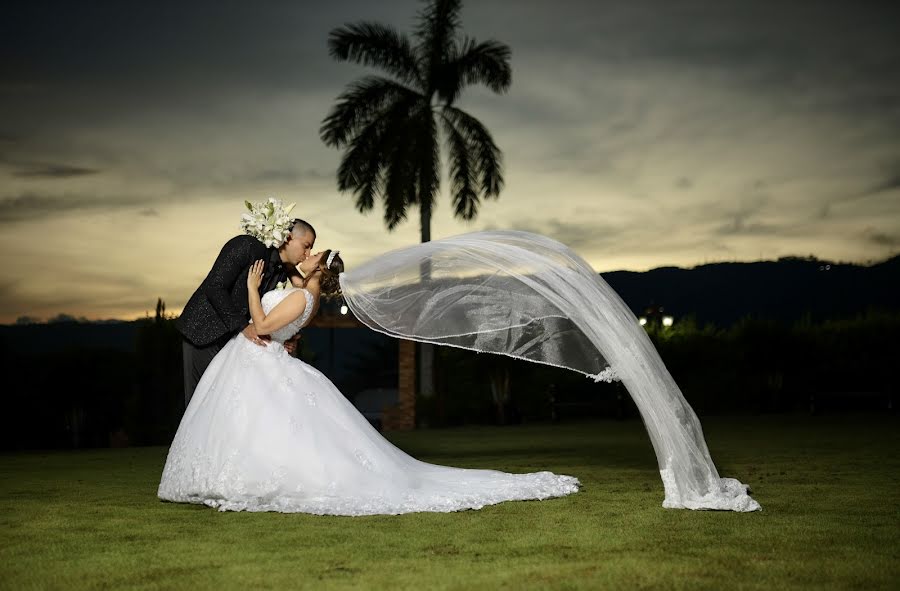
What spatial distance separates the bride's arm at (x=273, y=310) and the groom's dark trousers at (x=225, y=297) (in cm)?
20

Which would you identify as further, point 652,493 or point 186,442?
point 652,493

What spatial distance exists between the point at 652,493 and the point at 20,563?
16.9 ft

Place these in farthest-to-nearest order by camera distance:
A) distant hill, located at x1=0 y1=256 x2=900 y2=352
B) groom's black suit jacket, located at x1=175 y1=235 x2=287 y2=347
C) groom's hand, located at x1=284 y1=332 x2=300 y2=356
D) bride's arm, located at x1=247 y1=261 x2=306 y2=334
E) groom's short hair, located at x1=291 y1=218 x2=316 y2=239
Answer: distant hill, located at x1=0 y1=256 x2=900 y2=352 < groom's hand, located at x1=284 y1=332 x2=300 y2=356 < groom's short hair, located at x1=291 y1=218 x2=316 y2=239 < groom's black suit jacket, located at x1=175 y1=235 x2=287 y2=347 < bride's arm, located at x1=247 y1=261 x2=306 y2=334

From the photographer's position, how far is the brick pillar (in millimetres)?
25688

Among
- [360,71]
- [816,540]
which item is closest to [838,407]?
[360,71]

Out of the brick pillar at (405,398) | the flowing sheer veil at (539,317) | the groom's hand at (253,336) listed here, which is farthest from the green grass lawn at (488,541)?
the brick pillar at (405,398)

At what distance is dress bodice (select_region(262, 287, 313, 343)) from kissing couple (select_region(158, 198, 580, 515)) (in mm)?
12

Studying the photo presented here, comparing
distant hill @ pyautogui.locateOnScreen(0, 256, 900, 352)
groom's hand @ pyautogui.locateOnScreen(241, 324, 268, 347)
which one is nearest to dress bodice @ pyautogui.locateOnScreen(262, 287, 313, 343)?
groom's hand @ pyautogui.locateOnScreen(241, 324, 268, 347)

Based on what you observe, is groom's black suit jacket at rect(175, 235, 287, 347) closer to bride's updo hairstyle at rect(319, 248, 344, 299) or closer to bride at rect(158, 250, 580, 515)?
bride at rect(158, 250, 580, 515)

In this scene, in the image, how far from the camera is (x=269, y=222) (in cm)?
792

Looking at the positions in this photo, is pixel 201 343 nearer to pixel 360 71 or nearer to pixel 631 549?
pixel 631 549

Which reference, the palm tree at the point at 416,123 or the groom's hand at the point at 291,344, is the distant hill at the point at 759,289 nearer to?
the palm tree at the point at 416,123

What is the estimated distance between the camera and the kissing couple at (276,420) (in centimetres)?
720

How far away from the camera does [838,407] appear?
2711 cm
